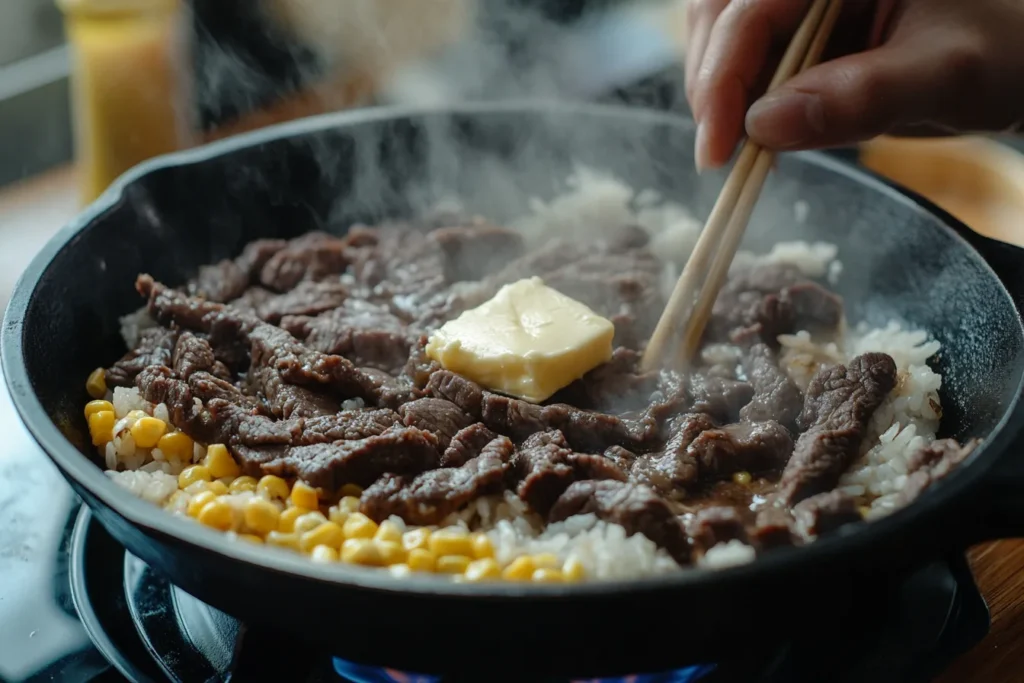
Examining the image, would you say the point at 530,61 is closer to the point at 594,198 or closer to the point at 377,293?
the point at 594,198

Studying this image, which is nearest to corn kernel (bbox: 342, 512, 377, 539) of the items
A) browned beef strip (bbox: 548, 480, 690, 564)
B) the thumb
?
browned beef strip (bbox: 548, 480, 690, 564)

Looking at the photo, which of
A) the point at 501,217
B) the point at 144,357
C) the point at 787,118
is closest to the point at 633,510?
the point at 787,118

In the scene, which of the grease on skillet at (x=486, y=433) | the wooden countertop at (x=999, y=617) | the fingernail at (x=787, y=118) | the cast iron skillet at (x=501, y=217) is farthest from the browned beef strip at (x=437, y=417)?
the wooden countertop at (x=999, y=617)

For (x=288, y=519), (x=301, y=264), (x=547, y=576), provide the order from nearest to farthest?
(x=547, y=576) → (x=288, y=519) → (x=301, y=264)

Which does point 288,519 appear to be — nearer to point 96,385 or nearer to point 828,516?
point 96,385

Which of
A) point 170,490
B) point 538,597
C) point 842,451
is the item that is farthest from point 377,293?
point 538,597

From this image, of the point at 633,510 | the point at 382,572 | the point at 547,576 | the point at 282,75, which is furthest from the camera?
the point at 282,75

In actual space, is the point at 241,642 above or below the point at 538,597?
below
